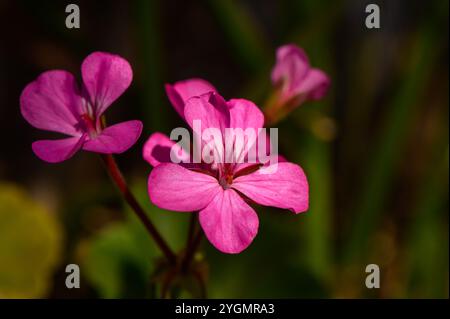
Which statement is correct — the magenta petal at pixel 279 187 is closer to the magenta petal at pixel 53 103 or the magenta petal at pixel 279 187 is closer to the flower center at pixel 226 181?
the flower center at pixel 226 181

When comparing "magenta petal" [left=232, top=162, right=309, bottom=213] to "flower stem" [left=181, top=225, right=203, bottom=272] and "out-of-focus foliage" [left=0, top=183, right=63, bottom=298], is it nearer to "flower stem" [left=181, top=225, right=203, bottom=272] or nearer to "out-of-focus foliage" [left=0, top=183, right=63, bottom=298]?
"flower stem" [left=181, top=225, right=203, bottom=272]

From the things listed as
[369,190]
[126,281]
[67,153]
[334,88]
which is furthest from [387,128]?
[67,153]

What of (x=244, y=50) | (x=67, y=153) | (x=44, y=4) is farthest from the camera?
(x=44, y=4)

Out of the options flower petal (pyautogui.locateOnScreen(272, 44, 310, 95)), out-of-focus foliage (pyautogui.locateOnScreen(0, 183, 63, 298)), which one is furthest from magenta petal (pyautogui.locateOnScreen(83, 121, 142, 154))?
out-of-focus foliage (pyautogui.locateOnScreen(0, 183, 63, 298))

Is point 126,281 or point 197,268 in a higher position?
point 197,268

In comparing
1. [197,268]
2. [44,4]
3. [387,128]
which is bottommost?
[197,268]

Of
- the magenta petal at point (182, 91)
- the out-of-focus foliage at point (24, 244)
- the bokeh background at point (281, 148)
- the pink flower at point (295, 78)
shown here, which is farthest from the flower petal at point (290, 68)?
the out-of-focus foliage at point (24, 244)

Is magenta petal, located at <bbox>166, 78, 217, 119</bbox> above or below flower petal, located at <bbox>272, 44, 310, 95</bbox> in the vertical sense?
below

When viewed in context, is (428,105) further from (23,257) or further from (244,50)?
(23,257)
